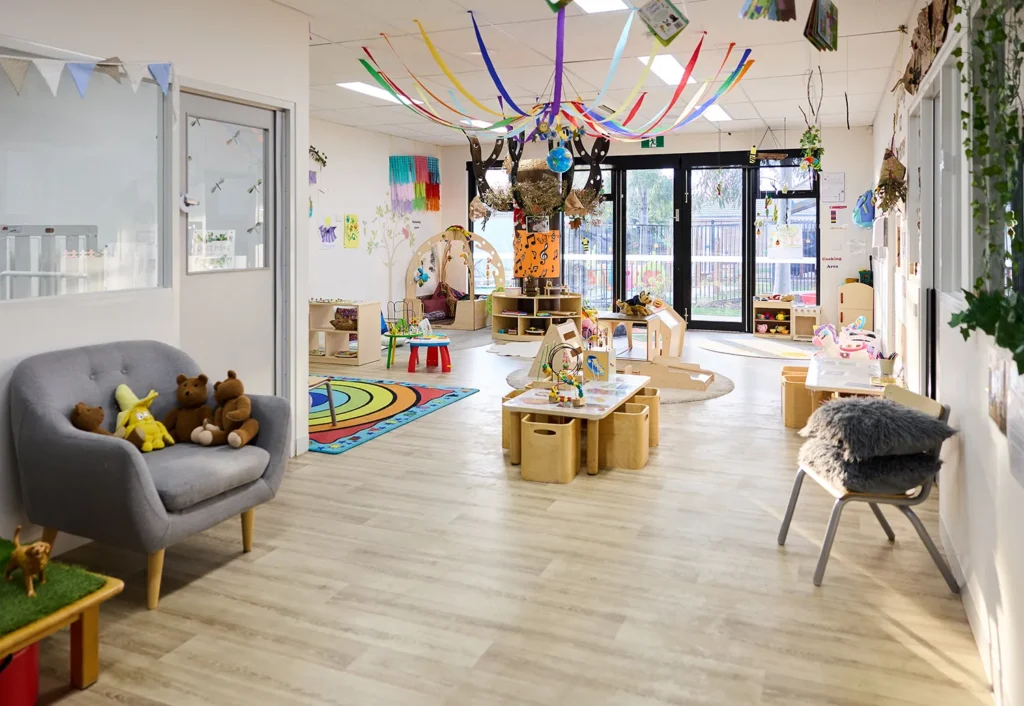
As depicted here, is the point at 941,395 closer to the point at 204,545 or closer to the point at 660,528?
the point at 660,528

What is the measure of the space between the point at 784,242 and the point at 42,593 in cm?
1037

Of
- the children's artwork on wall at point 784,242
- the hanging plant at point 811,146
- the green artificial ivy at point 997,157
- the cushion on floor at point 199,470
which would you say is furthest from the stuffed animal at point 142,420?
the children's artwork on wall at point 784,242

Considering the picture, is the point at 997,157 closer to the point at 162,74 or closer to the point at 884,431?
the point at 884,431

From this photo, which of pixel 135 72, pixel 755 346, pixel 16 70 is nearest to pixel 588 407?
pixel 135 72

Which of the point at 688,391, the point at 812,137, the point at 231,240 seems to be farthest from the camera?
the point at 812,137

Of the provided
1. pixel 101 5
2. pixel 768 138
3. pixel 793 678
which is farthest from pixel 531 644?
pixel 768 138

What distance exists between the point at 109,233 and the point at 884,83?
6696 mm

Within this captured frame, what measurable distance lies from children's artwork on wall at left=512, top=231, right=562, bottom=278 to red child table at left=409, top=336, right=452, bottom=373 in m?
2.57

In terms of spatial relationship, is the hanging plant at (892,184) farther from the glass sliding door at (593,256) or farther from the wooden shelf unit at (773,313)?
the glass sliding door at (593,256)

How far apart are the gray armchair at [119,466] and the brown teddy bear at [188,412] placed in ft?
0.20

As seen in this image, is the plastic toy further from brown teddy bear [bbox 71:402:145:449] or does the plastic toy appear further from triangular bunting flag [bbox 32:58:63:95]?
brown teddy bear [bbox 71:402:145:449]

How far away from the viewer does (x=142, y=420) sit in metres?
3.42

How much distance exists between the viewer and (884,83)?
7.67m

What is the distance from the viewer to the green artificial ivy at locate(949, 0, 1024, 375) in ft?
6.99
